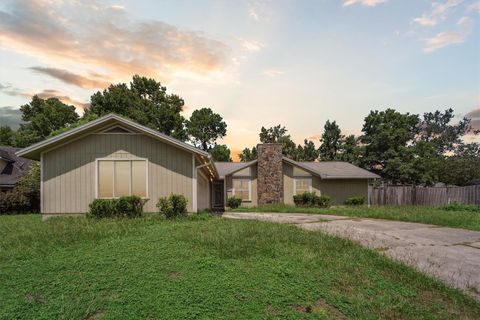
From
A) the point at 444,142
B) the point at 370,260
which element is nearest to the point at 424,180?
the point at 444,142

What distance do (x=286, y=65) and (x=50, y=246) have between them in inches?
394

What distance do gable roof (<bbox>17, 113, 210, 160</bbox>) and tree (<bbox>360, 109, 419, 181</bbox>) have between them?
28034mm

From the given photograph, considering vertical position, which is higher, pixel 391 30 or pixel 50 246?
pixel 391 30

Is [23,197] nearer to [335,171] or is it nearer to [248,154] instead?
[335,171]

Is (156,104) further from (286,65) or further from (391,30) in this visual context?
(391,30)

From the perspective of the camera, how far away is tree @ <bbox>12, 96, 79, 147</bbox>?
3672cm

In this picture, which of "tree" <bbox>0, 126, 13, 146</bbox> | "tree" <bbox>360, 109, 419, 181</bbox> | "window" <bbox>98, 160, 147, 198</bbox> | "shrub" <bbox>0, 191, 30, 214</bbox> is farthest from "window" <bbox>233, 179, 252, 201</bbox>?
"tree" <bbox>0, 126, 13, 146</bbox>

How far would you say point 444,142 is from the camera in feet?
160

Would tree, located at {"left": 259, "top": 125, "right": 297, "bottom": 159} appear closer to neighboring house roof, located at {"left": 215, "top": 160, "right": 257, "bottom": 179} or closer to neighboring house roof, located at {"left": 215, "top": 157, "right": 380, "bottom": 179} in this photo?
neighboring house roof, located at {"left": 215, "top": 157, "right": 380, "bottom": 179}

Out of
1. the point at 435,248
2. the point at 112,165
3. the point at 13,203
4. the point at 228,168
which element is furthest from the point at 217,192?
the point at 435,248

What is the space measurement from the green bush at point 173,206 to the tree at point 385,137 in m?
28.7

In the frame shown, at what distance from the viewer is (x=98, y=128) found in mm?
12039

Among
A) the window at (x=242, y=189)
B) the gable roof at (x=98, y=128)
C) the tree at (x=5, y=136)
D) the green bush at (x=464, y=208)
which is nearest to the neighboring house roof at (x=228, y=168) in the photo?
the window at (x=242, y=189)

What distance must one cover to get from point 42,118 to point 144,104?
40.8 feet
